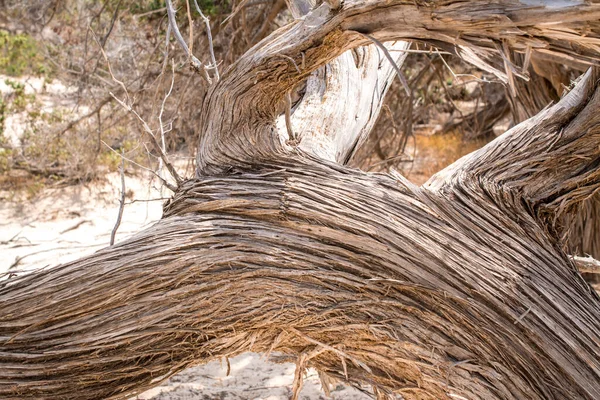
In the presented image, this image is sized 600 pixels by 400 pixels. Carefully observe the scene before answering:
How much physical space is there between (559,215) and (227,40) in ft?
12.8

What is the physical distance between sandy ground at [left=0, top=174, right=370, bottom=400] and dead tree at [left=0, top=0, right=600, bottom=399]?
2.89ft

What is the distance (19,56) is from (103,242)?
402cm

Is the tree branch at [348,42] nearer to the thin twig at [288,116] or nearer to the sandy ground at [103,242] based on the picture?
the thin twig at [288,116]

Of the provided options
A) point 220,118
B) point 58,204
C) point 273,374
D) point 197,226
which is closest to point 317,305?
point 197,226

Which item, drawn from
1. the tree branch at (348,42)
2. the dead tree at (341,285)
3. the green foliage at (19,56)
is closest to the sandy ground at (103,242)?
the tree branch at (348,42)

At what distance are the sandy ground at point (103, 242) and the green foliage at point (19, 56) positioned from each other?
2.22 metres

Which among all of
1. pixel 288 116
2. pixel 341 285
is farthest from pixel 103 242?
pixel 341 285

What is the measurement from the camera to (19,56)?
8.12 metres

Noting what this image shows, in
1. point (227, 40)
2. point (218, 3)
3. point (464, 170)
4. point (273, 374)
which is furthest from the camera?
point (227, 40)

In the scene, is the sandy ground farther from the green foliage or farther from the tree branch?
the green foliage

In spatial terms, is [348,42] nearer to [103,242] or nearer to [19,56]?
[103,242]

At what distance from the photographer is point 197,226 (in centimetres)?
190

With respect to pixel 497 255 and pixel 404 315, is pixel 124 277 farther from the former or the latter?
pixel 497 255

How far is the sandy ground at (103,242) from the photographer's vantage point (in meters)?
3.21
